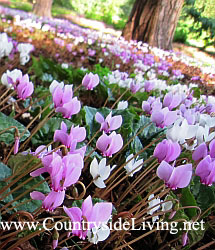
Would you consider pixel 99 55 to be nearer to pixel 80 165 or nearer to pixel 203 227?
pixel 203 227

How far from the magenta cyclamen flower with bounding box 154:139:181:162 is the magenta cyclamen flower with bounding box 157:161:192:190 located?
0.32 ft

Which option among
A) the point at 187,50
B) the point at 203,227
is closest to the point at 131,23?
the point at 203,227

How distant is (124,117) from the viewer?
1712 mm

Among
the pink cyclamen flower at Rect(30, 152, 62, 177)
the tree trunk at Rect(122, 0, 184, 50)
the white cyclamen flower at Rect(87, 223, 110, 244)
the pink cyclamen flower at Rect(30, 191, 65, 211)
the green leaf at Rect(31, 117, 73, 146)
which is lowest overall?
the green leaf at Rect(31, 117, 73, 146)

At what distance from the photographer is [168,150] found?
36.6 inches

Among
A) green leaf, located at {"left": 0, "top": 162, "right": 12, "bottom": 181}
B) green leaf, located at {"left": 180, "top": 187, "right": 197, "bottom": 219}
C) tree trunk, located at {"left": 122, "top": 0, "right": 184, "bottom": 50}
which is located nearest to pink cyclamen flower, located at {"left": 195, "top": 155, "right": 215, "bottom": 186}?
green leaf, located at {"left": 180, "top": 187, "right": 197, "bottom": 219}

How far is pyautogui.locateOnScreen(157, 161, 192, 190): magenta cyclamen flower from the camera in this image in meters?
0.81

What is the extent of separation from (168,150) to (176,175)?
119mm

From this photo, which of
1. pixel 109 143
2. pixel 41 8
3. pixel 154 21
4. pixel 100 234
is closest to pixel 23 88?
pixel 109 143

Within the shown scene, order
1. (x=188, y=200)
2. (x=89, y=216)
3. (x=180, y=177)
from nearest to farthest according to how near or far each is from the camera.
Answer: (x=89, y=216) < (x=180, y=177) < (x=188, y=200)

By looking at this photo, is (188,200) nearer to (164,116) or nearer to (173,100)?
(164,116)

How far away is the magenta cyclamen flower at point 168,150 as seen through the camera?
928 mm

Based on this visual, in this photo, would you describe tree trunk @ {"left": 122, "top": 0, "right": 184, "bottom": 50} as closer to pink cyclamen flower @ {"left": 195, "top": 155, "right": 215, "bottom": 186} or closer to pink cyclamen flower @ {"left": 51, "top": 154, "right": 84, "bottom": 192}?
pink cyclamen flower @ {"left": 195, "top": 155, "right": 215, "bottom": 186}

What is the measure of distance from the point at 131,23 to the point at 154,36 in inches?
32.8
